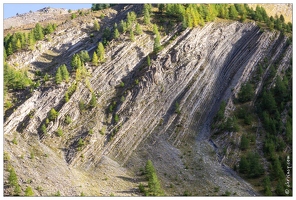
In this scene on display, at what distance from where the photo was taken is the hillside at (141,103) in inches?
1772

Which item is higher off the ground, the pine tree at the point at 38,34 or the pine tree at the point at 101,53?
the pine tree at the point at 38,34

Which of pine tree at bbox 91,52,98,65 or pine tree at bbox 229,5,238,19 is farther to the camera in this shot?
pine tree at bbox 229,5,238,19

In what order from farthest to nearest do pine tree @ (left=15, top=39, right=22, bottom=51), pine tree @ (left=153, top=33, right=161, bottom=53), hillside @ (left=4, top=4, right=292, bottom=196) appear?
pine tree @ (left=15, top=39, right=22, bottom=51) → pine tree @ (left=153, top=33, right=161, bottom=53) → hillside @ (left=4, top=4, right=292, bottom=196)

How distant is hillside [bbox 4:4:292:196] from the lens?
148ft

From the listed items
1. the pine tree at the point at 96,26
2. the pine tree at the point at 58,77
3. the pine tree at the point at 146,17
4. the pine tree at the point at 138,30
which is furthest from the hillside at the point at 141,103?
the pine tree at the point at 96,26

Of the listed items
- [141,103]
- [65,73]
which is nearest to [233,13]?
[141,103]

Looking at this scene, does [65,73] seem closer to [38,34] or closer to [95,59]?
[95,59]

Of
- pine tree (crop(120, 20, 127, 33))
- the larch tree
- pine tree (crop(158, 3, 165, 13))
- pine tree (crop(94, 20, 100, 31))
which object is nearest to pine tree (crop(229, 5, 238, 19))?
pine tree (crop(158, 3, 165, 13))

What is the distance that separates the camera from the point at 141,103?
5762 centimetres

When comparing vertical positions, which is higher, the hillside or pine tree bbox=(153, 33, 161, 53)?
pine tree bbox=(153, 33, 161, 53)

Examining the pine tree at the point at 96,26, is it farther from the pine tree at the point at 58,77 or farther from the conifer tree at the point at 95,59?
the pine tree at the point at 58,77

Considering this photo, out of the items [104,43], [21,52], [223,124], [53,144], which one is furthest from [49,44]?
[223,124]

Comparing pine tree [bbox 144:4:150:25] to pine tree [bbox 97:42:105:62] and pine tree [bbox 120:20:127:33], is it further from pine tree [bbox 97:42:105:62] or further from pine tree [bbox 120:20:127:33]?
pine tree [bbox 97:42:105:62]

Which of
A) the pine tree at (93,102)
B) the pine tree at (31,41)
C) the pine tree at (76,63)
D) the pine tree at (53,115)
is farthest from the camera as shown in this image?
the pine tree at (31,41)
